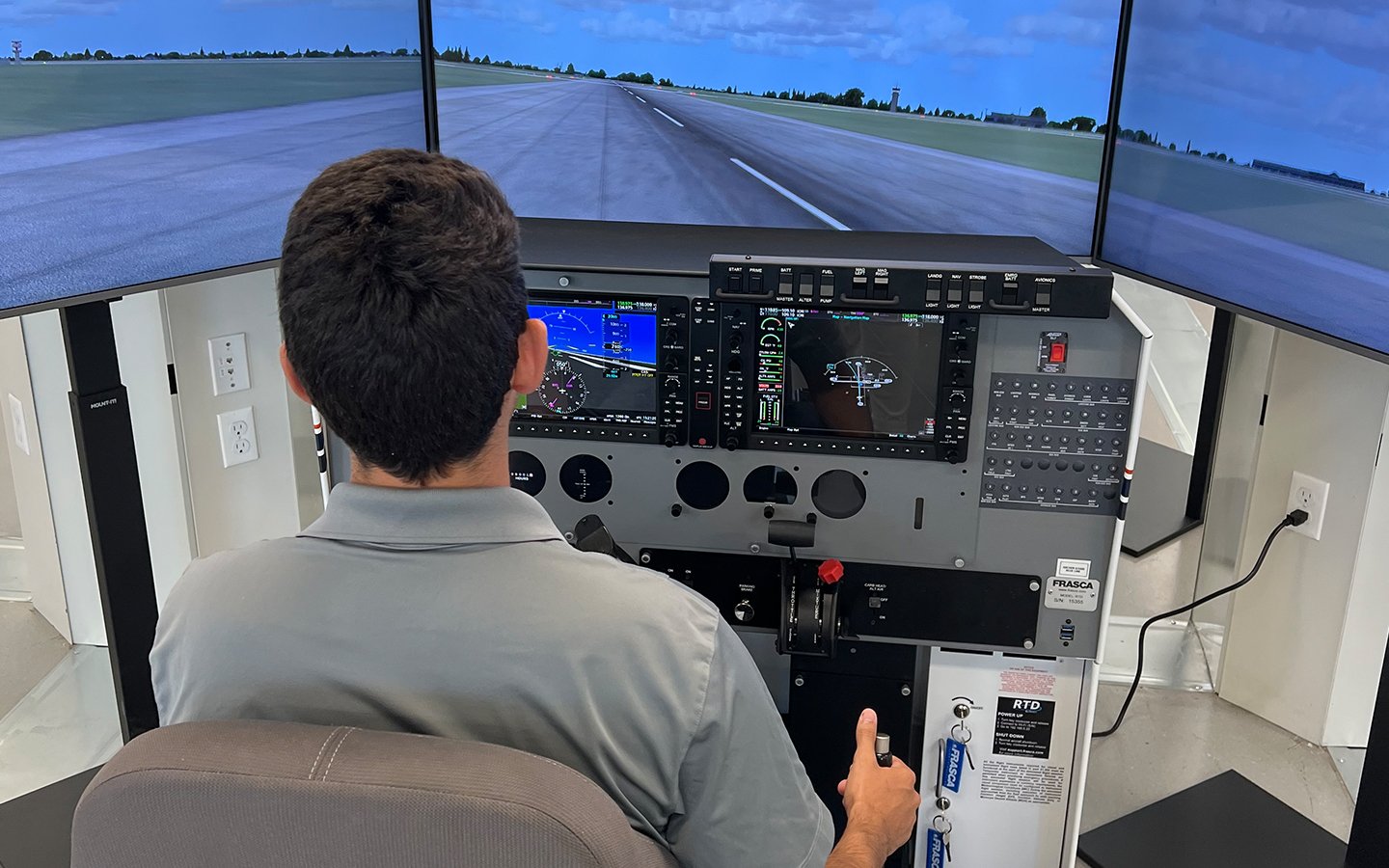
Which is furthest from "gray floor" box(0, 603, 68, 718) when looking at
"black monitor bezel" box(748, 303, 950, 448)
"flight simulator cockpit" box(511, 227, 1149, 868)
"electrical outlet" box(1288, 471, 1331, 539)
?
"electrical outlet" box(1288, 471, 1331, 539)

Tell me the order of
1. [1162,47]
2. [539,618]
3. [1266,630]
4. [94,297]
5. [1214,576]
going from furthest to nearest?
[1214,576] < [1266,630] < [1162,47] < [94,297] < [539,618]

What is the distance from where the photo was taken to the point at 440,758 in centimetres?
76

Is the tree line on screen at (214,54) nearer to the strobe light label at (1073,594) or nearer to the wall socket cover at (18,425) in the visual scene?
the wall socket cover at (18,425)

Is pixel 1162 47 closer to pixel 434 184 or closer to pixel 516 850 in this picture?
pixel 434 184

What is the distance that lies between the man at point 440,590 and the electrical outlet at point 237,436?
1547mm

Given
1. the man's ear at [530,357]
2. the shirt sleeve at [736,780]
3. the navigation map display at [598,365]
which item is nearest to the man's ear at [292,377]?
the man's ear at [530,357]

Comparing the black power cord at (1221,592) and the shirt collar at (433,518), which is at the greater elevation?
the shirt collar at (433,518)

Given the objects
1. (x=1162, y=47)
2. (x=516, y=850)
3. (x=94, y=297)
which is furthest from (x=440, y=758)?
(x=1162, y=47)

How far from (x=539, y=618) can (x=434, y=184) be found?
1.24 ft

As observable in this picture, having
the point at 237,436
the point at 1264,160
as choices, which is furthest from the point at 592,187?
the point at 1264,160

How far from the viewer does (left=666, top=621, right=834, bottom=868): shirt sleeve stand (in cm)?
93

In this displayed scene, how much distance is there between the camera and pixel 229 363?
237 cm

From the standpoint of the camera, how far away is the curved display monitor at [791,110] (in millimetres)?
2238

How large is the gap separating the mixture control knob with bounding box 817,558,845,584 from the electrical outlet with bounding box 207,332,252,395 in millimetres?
1414
